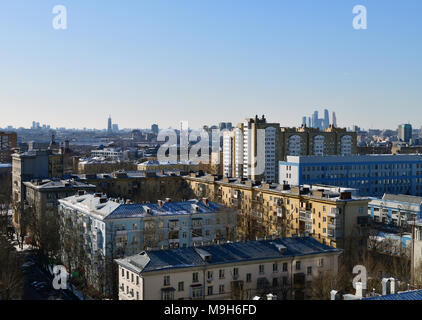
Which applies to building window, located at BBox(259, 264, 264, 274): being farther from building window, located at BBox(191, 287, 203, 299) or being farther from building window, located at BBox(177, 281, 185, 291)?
building window, located at BBox(177, 281, 185, 291)

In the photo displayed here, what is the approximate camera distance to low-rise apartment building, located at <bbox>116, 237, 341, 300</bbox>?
15805 mm

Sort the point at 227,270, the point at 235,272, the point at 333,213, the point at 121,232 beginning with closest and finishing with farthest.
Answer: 1. the point at 227,270
2. the point at 235,272
3. the point at 121,232
4. the point at 333,213

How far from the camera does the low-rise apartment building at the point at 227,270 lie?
622 inches

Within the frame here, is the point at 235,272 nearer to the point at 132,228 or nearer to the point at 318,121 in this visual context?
the point at 132,228

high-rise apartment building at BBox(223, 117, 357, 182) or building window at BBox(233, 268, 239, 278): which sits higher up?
high-rise apartment building at BBox(223, 117, 357, 182)

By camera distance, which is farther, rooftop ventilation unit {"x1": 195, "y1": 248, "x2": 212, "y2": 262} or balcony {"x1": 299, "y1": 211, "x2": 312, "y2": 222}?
balcony {"x1": 299, "y1": 211, "x2": 312, "y2": 222}

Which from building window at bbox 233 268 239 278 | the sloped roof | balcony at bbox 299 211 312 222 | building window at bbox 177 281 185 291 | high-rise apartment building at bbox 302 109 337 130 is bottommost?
building window at bbox 177 281 185 291

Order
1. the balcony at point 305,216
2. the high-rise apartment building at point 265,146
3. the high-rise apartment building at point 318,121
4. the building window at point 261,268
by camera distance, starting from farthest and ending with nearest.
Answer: the high-rise apartment building at point 318,121
the high-rise apartment building at point 265,146
the balcony at point 305,216
the building window at point 261,268

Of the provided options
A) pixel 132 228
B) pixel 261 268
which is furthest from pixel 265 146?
pixel 261 268

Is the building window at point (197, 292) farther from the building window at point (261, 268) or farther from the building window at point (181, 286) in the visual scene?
the building window at point (261, 268)

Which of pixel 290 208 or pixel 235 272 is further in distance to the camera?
pixel 290 208

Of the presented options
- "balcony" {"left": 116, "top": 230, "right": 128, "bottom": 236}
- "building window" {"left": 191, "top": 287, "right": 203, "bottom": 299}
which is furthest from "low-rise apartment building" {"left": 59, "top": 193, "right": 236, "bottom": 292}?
"building window" {"left": 191, "top": 287, "right": 203, "bottom": 299}

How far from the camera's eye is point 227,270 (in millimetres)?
16656

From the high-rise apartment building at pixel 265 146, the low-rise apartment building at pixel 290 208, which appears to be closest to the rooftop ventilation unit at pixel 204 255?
the low-rise apartment building at pixel 290 208
